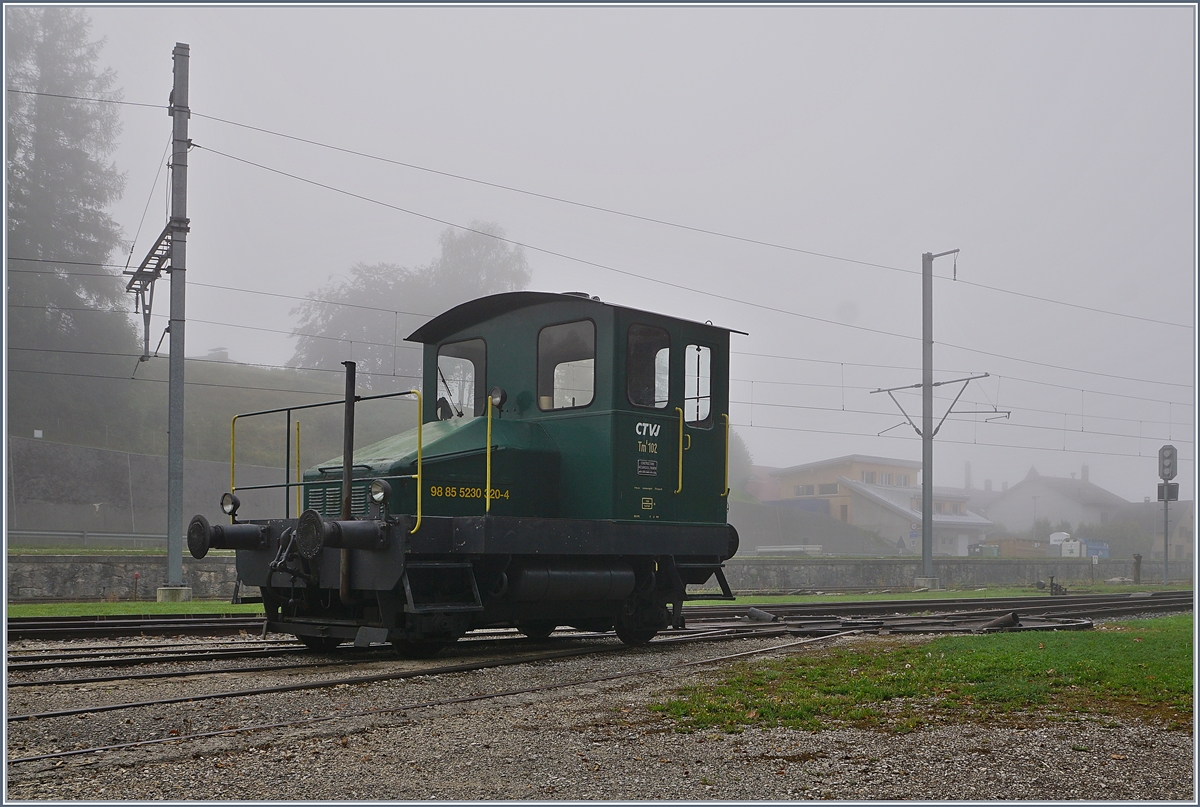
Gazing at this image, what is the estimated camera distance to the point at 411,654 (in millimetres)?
8969

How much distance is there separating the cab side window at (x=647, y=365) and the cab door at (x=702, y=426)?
218 millimetres

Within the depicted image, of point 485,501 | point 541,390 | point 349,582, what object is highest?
point 541,390

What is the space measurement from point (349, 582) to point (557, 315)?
329 cm

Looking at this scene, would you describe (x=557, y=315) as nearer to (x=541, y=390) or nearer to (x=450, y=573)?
(x=541, y=390)

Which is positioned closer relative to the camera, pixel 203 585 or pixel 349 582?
pixel 349 582

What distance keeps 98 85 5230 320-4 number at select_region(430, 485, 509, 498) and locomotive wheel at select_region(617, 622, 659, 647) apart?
81.5 inches

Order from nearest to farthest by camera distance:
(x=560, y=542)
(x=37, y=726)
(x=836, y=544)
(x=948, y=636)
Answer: (x=37, y=726), (x=560, y=542), (x=948, y=636), (x=836, y=544)

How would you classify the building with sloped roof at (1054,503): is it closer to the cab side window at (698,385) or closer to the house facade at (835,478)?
the house facade at (835,478)

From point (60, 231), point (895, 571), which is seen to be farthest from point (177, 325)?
point (60, 231)

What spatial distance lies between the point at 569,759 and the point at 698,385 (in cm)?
602

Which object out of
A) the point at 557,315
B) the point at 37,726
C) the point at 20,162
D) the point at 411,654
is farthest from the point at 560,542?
the point at 20,162

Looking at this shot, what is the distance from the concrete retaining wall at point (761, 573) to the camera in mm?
20375

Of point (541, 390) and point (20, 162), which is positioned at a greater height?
point (20, 162)

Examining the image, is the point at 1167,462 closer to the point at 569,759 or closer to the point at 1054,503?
the point at 569,759
